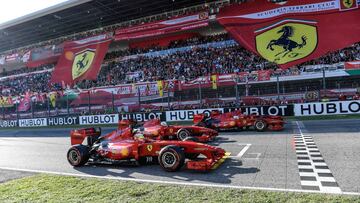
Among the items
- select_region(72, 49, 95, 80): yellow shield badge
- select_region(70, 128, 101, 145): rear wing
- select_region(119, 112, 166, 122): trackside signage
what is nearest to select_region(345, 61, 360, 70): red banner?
select_region(119, 112, 166, 122): trackside signage

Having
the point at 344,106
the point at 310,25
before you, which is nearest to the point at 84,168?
the point at 344,106

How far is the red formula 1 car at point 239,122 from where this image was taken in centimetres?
1519

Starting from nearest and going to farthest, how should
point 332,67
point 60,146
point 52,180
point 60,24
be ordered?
point 52,180 < point 60,146 < point 332,67 < point 60,24

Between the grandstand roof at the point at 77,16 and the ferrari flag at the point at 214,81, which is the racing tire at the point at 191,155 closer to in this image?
the ferrari flag at the point at 214,81

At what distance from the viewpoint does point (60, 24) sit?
40188 millimetres

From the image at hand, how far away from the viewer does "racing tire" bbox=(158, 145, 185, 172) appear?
27.5 feet

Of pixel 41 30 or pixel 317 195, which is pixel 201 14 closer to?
pixel 41 30

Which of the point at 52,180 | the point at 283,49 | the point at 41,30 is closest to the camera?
the point at 52,180

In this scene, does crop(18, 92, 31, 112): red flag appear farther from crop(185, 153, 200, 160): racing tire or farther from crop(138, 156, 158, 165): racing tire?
crop(185, 153, 200, 160): racing tire

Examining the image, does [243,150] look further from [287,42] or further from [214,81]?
[287,42]

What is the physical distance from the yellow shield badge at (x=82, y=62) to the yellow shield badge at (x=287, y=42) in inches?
739

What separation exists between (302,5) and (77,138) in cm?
2302

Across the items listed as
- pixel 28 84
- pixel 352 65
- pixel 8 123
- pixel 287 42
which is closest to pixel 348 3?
pixel 287 42

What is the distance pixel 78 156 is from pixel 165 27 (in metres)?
25.1
